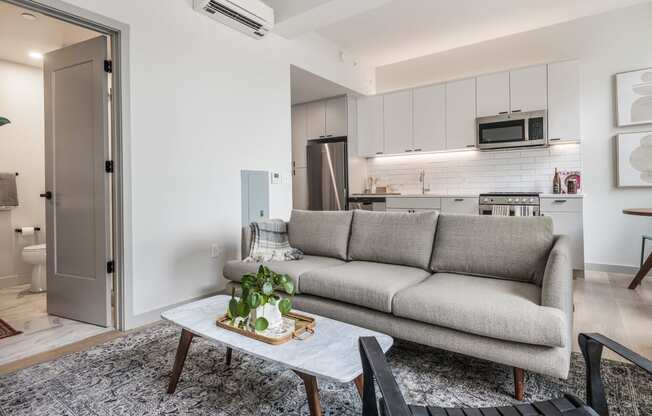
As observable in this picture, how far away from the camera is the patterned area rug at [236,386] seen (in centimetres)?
167

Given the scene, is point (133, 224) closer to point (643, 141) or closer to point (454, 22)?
point (454, 22)

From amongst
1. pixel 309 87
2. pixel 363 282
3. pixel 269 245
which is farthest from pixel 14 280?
pixel 309 87

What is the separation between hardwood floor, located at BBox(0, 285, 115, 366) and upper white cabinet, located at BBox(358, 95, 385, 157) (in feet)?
13.5

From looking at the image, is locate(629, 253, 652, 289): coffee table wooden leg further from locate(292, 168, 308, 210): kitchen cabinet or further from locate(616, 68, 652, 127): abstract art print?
locate(292, 168, 308, 210): kitchen cabinet

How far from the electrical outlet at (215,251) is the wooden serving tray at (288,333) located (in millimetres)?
1703

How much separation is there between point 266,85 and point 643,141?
4100mm

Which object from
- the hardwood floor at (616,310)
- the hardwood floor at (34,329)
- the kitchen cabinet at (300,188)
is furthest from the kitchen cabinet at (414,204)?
the hardwood floor at (34,329)

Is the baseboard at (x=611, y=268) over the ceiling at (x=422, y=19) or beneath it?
beneath

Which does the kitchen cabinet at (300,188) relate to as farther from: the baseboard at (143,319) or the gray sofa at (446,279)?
the baseboard at (143,319)

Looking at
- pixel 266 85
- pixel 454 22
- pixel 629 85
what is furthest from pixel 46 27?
pixel 629 85

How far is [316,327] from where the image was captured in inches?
66.1

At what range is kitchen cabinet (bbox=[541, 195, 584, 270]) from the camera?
396 cm

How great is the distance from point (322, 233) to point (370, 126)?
123 inches

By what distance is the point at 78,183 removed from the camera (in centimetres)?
286
